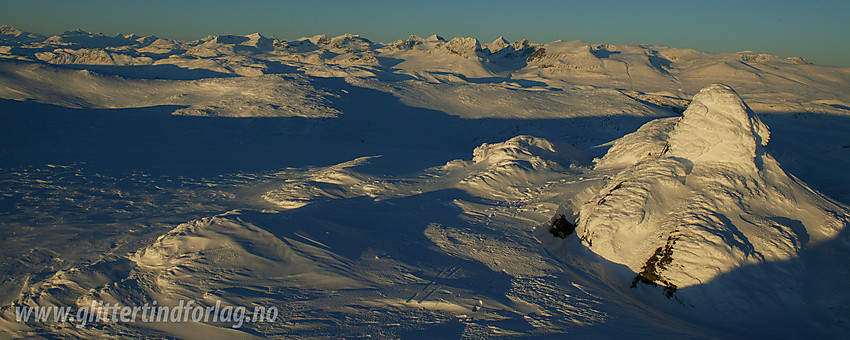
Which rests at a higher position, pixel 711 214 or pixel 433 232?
pixel 711 214

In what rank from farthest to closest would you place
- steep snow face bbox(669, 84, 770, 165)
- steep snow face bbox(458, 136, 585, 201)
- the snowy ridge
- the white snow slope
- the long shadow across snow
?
the long shadow across snow, steep snow face bbox(458, 136, 585, 201), steep snow face bbox(669, 84, 770, 165), the snowy ridge, the white snow slope

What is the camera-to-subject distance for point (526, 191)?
8.52 meters

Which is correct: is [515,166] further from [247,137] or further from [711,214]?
[247,137]

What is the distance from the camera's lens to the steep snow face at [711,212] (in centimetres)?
510

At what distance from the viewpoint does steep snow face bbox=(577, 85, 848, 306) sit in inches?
201

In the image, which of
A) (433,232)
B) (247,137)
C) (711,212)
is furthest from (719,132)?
(247,137)

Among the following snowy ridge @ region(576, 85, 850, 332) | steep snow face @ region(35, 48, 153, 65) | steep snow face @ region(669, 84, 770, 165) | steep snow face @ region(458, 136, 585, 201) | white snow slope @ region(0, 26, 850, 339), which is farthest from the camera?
steep snow face @ region(35, 48, 153, 65)

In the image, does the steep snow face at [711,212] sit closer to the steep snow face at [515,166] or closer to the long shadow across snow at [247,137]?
the steep snow face at [515,166]

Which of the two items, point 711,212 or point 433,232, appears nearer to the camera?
point 711,212

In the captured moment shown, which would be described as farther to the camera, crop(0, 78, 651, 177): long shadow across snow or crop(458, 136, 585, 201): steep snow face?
crop(0, 78, 651, 177): long shadow across snow

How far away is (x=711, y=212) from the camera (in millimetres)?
5598

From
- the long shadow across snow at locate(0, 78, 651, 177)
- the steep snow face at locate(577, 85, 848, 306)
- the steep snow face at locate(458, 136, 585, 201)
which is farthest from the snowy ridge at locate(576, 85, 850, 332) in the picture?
the long shadow across snow at locate(0, 78, 651, 177)

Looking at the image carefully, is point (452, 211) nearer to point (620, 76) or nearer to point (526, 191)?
point (526, 191)

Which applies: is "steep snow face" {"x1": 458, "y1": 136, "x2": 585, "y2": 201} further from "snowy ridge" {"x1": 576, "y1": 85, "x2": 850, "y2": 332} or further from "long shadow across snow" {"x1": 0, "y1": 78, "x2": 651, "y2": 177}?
"snowy ridge" {"x1": 576, "y1": 85, "x2": 850, "y2": 332}
